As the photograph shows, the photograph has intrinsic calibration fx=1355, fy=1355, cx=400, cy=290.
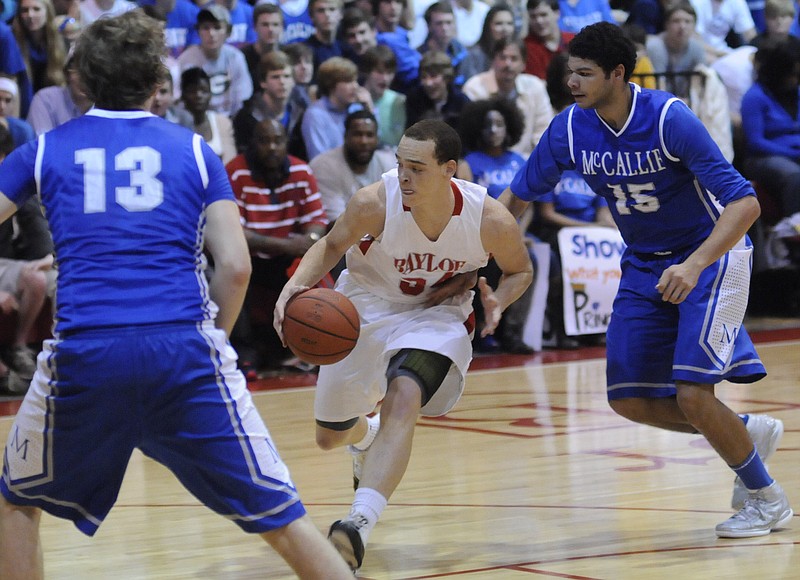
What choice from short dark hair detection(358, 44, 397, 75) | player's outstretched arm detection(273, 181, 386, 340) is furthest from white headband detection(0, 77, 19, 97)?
player's outstretched arm detection(273, 181, 386, 340)

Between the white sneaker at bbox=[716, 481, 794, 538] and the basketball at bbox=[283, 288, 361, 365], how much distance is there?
1561mm

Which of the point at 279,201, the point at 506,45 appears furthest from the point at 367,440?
the point at 506,45

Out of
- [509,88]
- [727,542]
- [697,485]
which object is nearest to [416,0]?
[509,88]

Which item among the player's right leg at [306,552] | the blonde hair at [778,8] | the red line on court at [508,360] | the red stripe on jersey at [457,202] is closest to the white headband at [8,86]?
the red line on court at [508,360]

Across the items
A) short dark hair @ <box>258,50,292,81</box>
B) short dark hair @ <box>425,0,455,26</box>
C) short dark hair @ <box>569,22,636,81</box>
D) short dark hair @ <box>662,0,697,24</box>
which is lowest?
short dark hair @ <box>258,50,292,81</box>

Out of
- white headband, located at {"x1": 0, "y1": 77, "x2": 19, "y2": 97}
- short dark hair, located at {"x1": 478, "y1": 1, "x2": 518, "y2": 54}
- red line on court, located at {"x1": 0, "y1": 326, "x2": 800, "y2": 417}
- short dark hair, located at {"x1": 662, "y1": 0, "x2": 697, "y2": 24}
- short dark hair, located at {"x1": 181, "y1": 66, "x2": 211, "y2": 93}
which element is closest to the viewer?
red line on court, located at {"x1": 0, "y1": 326, "x2": 800, "y2": 417}

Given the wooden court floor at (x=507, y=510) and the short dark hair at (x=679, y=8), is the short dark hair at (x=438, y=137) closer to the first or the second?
the wooden court floor at (x=507, y=510)

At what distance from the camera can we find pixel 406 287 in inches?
211

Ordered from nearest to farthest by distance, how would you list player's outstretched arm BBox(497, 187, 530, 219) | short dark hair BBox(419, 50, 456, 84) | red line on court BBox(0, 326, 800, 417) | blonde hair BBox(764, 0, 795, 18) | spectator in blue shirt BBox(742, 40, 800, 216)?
player's outstretched arm BBox(497, 187, 530, 219), red line on court BBox(0, 326, 800, 417), short dark hair BBox(419, 50, 456, 84), spectator in blue shirt BBox(742, 40, 800, 216), blonde hair BBox(764, 0, 795, 18)

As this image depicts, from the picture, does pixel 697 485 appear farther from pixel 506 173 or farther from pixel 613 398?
pixel 506 173

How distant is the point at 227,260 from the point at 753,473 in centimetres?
250

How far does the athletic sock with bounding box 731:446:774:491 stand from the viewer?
502 centimetres

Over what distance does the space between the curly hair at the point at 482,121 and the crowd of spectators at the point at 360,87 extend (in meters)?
0.01

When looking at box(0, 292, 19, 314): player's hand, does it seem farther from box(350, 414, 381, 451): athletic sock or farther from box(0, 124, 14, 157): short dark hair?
box(350, 414, 381, 451): athletic sock
